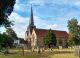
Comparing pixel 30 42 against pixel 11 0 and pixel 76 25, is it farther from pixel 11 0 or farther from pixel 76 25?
pixel 11 0

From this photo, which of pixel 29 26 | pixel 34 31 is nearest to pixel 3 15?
pixel 34 31

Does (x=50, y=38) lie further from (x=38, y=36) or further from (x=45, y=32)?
(x=45, y=32)

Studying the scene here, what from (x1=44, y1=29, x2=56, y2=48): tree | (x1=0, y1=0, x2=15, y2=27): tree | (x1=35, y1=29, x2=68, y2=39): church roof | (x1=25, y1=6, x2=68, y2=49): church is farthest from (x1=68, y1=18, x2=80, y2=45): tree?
(x1=0, y1=0, x2=15, y2=27): tree

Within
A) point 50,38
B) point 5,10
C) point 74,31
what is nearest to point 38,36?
point 50,38

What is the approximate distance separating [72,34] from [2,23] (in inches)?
3820

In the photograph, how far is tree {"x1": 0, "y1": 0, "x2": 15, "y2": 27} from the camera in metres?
21.7

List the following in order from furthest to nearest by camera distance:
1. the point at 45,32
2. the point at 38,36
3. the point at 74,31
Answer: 1. the point at 45,32
2. the point at 38,36
3. the point at 74,31

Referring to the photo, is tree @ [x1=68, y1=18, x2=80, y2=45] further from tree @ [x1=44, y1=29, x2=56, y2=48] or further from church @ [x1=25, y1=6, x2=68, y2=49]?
church @ [x1=25, y1=6, x2=68, y2=49]

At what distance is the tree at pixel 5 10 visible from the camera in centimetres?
2173

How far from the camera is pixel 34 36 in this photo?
187875mm

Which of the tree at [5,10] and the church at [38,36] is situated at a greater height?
the church at [38,36]

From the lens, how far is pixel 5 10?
2258cm

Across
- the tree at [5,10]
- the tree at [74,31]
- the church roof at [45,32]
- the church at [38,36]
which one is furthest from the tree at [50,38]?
the tree at [5,10]

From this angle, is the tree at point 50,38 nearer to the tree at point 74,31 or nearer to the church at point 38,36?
the tree at point 74,31
